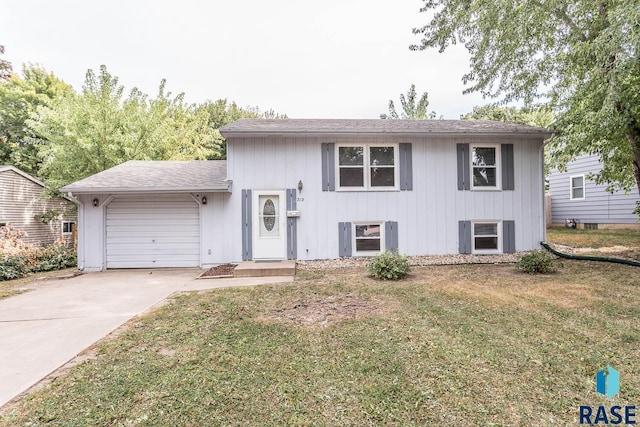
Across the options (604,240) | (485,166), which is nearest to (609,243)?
(604,240)

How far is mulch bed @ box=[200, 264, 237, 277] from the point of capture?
6.67 metres

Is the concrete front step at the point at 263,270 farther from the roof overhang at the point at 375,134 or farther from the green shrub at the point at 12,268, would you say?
the green shrub at the point at 12,268

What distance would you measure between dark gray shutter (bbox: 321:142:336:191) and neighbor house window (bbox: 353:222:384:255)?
4.43ft

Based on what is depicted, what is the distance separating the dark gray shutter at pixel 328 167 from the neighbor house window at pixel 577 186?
12.9 metres

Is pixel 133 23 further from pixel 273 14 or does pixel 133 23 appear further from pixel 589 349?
pixel 589 349

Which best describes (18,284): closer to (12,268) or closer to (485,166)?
(12,268)

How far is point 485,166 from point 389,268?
481 centimetres

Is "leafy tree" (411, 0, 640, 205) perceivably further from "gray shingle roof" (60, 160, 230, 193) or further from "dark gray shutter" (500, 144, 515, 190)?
"gray shingle roof" (60, 160, 230, 193)

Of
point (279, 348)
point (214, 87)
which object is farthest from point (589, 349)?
point (214, 87)

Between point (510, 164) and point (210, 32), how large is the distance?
11508 mm

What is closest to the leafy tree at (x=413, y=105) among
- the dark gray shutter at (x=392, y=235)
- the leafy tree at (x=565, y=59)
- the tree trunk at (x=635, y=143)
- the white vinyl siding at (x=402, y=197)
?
the leafy tree at (x=565, y=59)

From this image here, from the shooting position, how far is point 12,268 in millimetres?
7516

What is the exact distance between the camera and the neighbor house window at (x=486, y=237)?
8289 mm

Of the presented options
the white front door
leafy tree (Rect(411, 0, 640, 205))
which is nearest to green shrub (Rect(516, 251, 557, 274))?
leafy tree (Rect(411, 0, 640, 205))
